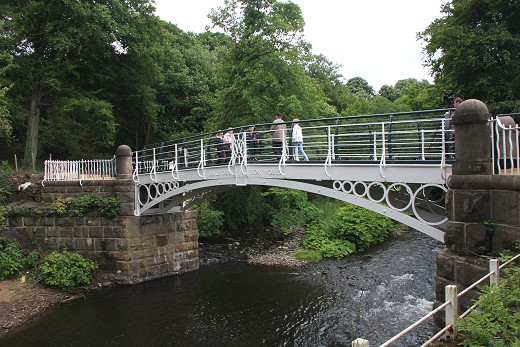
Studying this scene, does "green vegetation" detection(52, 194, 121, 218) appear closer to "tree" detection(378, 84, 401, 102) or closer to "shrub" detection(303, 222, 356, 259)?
"shrub" detection(303, 222, 356, 259)

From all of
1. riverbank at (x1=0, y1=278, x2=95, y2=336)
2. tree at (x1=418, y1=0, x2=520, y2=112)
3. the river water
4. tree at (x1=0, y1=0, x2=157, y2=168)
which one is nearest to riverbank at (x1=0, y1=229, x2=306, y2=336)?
riverbank at (x1=0, y1=278, x2=95, y2=336)

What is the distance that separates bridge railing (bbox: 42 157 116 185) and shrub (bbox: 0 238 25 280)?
2.70 metres

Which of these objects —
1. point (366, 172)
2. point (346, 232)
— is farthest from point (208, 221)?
point (366, 172)

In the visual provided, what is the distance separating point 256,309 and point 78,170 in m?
8.85

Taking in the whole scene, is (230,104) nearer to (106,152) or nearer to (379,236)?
(379,236)

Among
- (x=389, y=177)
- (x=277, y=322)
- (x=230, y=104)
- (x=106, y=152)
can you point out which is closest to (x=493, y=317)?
(x=389, y=177)

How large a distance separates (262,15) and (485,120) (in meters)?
14.4

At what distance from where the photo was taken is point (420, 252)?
16.7m

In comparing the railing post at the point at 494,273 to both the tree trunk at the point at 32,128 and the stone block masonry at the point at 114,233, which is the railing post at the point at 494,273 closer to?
the stone block masonry at the point at 114,233

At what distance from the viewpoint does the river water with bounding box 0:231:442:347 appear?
32.4 ft

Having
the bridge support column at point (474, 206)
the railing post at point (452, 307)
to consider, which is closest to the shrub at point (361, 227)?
the bridge support column at point (474, 206)

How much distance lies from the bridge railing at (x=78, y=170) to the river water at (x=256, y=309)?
15.2ft

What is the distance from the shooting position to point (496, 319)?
4.41 metres

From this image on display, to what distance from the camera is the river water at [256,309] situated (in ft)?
32.4
